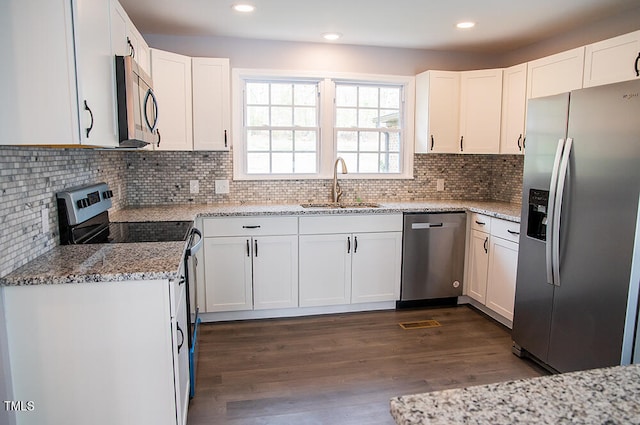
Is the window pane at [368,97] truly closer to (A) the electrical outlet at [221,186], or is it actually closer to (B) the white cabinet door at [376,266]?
(B) the white cabinet door at [376,266]

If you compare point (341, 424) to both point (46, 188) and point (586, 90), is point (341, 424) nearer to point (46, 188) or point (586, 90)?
point (46, 188)

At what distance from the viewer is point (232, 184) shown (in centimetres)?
387

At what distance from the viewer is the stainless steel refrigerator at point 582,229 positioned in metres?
2.06

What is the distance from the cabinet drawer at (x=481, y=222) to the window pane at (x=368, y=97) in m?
1.43

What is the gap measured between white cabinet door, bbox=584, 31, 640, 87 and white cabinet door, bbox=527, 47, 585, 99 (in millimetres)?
73

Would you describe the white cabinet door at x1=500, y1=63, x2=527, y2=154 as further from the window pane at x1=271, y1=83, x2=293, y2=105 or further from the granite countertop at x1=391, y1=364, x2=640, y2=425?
the granite countertop at x1=391, y1=364, x2=640, y2=425

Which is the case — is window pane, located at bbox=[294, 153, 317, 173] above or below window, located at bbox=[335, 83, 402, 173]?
below

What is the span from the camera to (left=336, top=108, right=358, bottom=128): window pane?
4.05 meters

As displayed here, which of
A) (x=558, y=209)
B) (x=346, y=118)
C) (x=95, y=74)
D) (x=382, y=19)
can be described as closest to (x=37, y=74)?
(x=95, y=74)

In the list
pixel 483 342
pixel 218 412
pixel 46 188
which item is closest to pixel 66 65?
pixel 46 188

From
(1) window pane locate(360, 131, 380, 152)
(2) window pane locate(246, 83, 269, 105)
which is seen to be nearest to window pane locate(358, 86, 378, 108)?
(1) window pane locate(360, 131, 380, 152)

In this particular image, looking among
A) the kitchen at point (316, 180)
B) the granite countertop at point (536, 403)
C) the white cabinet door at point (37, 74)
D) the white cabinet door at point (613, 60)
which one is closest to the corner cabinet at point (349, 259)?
the kitchen at point (316, 180)

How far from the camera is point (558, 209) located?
7.83 feet

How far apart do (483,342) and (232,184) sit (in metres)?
2.46
